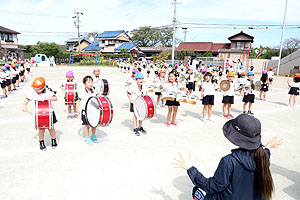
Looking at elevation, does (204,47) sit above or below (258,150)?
above

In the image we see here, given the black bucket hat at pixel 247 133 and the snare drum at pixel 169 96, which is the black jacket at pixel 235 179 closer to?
the black bucket hat at pixel 247 133

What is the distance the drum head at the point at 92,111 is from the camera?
457 centimetres

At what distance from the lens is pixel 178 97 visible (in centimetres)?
609

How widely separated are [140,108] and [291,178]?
3.46 metres

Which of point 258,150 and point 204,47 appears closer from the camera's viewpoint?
point 258,150

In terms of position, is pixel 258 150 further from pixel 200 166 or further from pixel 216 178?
pixel 200 166

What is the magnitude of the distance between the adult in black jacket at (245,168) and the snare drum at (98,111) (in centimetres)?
313

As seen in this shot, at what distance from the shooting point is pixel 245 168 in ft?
5.54

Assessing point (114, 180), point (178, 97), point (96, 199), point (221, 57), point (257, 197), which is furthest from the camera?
point (221, 57)

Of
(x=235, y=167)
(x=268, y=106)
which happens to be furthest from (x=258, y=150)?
(x=268, y=106)

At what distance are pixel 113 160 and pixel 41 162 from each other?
56.8 inches

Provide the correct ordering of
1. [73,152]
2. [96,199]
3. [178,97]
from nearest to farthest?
[96,199] → [73,152] → [178,97]

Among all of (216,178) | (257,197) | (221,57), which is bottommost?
(257,197)

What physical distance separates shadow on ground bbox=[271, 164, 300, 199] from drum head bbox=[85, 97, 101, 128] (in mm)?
3757
